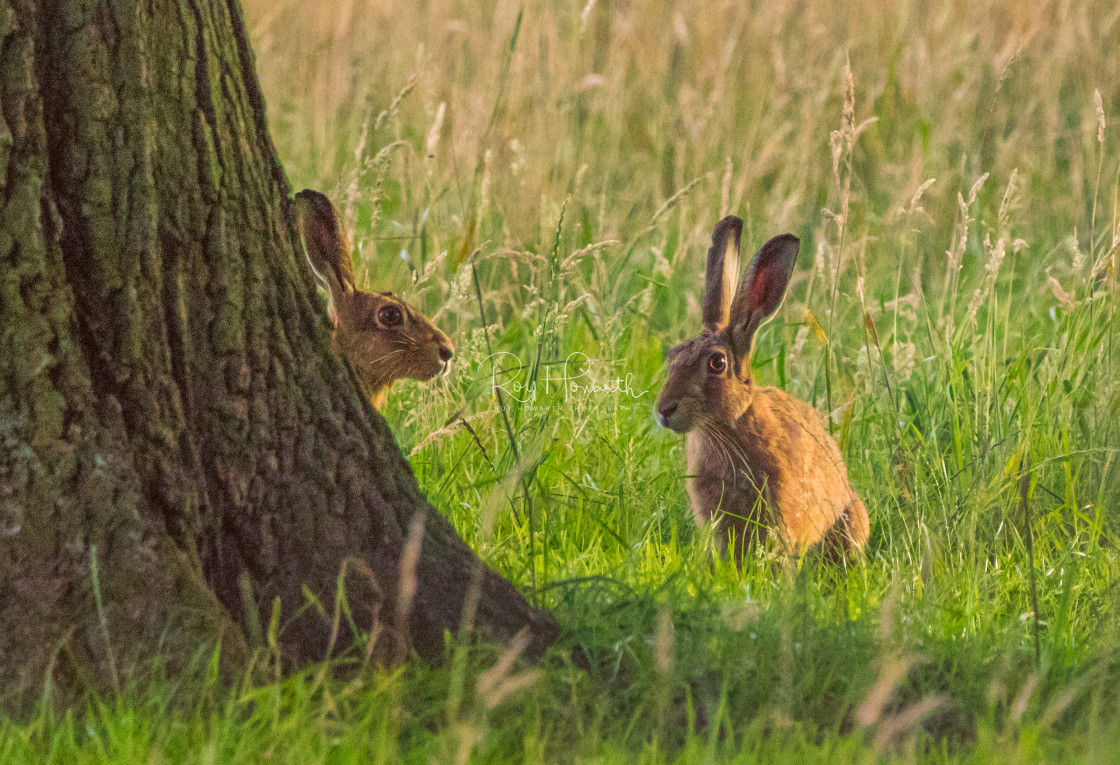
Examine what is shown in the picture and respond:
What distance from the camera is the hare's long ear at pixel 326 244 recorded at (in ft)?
12.3

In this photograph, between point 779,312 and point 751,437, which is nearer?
point 751,437

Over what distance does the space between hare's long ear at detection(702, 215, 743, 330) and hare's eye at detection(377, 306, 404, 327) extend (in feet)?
3.31

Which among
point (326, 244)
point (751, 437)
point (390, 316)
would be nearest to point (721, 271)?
point (751, 437)

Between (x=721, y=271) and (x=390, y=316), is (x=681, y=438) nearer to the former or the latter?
(x=721, y=271)

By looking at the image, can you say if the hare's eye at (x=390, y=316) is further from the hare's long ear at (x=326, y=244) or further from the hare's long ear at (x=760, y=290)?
the hare's long ear at (x=760, y=290)

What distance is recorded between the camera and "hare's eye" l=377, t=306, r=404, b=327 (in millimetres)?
4156

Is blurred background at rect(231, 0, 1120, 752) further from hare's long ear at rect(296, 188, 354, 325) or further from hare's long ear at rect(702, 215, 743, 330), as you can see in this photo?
hare's long ear at rect(296, 188, 354, 325)

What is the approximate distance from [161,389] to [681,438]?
2.48 m

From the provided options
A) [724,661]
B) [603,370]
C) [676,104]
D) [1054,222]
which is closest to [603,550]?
[603,370]

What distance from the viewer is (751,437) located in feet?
12.7

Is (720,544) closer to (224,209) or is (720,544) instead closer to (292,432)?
(292,432)

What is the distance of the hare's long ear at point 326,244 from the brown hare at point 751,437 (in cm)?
108

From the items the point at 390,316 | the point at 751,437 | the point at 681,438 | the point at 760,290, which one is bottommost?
the point at 681,438

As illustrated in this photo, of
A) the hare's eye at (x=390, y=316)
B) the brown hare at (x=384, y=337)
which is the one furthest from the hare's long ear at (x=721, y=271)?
the hare's eye at (x=390, y=316)
